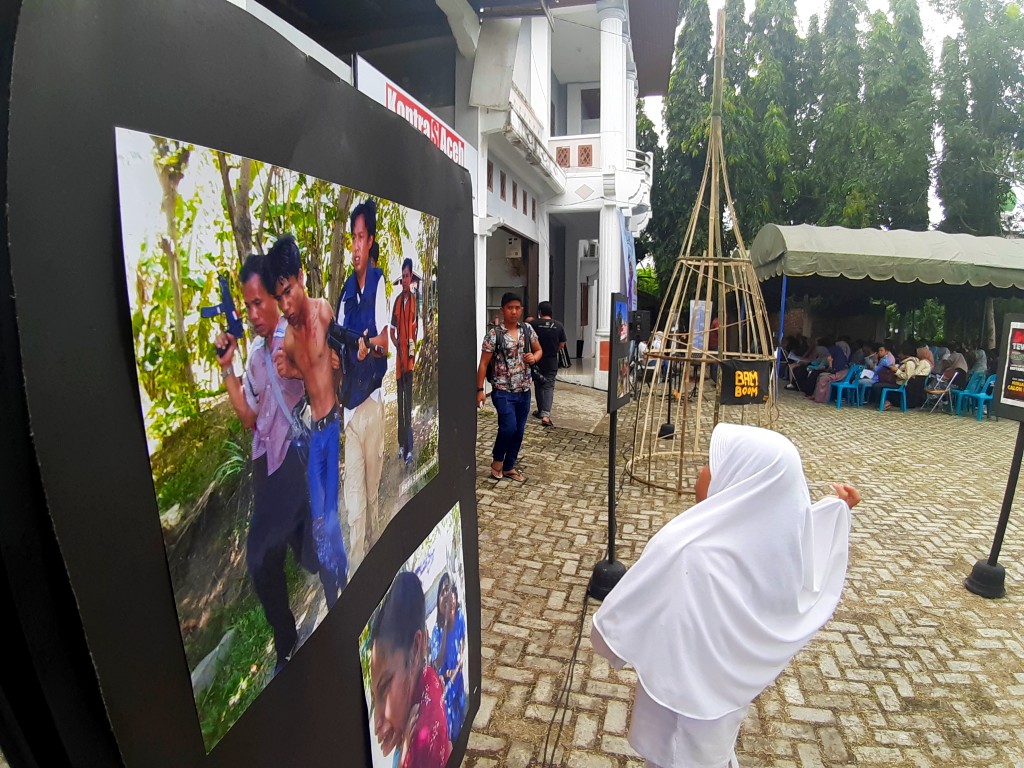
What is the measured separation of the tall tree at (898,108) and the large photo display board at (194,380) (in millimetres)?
19979

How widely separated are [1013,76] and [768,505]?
2102 cm

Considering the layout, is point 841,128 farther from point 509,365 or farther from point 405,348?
point 405,348

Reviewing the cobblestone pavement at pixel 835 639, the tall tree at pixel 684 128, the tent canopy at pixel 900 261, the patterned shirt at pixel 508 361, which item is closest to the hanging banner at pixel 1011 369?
the cobblestone pavement at pixel 835 639

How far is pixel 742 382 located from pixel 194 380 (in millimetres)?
4837

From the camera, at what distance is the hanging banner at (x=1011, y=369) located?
409 cm

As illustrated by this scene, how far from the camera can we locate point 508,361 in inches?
225

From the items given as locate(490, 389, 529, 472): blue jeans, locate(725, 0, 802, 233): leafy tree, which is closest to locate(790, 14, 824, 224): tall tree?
locate(725, 0, 802, 233): leafy tree

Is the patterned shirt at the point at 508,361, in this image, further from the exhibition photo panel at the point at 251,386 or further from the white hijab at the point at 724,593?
the exhibition photo panel at the point at 251,386

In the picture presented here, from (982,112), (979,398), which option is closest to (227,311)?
(979,398)

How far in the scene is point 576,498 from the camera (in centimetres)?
592

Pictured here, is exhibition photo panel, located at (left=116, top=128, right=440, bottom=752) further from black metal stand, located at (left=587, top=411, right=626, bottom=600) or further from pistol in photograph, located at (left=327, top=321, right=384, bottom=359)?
black metal stand, located at (left=587, top=411, right=626, bottom=600)

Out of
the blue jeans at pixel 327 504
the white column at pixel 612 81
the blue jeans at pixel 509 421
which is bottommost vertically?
the blue jeans at pixel 509 421

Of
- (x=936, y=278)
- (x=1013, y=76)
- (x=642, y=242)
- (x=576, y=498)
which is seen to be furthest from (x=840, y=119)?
(x=576, y=498)

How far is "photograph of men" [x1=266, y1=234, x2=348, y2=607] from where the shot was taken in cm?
101
